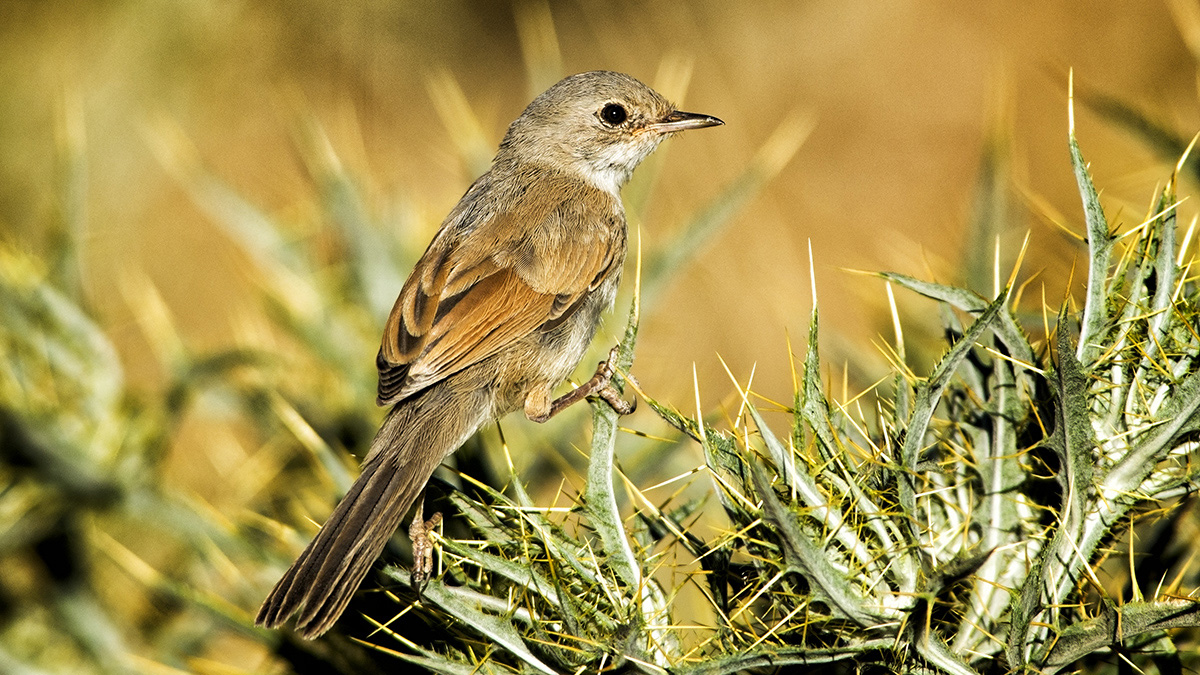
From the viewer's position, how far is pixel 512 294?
9.22 feet

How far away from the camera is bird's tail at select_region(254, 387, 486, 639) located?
6.17 ft

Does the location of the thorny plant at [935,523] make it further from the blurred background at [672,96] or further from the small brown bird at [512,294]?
the blurred background at [672,96]

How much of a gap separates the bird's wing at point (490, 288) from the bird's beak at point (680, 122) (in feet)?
1.33

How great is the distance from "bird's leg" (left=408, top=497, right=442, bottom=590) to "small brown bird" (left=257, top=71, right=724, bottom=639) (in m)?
0.01

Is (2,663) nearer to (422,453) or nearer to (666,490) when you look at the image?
(422,453)

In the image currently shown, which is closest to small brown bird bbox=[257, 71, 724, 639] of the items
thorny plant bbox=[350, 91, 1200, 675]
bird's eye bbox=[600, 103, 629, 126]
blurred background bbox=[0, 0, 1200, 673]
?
bird's eye bbox=[600, 103, 629, 126]

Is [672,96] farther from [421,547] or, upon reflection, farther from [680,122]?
[421,547]

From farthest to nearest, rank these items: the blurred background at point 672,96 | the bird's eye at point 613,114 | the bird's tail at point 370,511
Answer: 1. the blurred background at point 672,96
2. the bird's eye at point 613,114
3. the bird's tail at point 370,511

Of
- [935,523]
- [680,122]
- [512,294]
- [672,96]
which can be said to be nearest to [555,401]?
[512,294]

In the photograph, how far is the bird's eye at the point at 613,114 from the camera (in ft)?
10.7

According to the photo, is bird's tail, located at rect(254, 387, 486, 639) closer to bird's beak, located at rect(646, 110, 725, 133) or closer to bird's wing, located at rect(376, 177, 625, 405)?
bird's wing, located at rect(376, 177, 625, 405)

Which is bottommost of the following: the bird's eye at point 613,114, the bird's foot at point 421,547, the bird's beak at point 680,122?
the bird's foot at point 421,547

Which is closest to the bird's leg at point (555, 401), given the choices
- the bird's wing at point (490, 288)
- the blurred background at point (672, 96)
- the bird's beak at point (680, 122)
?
the bird's wing at point (490, 288)

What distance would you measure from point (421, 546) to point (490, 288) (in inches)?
38.1
